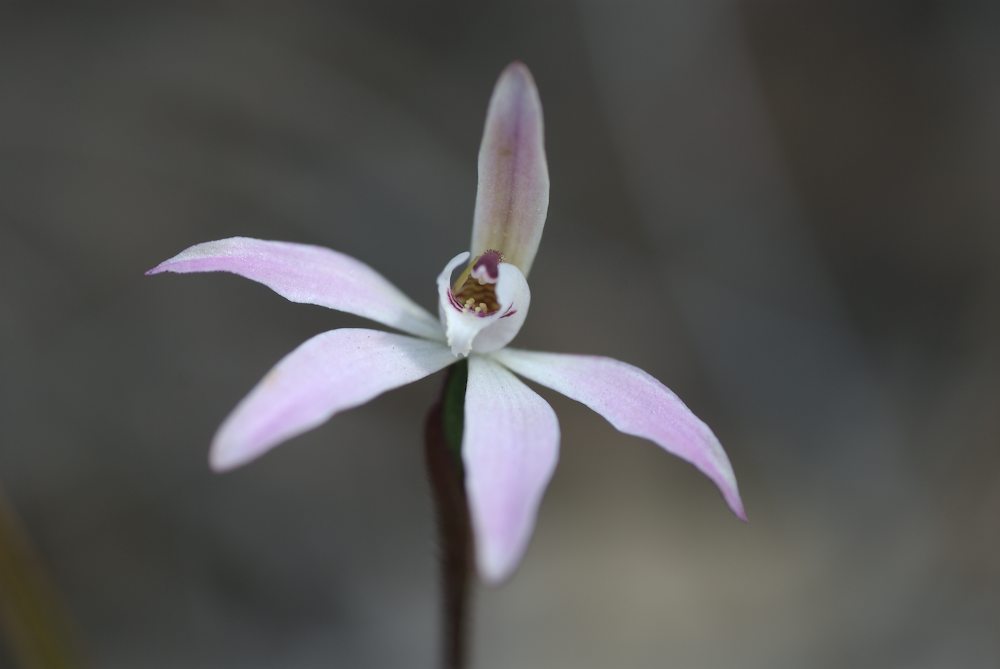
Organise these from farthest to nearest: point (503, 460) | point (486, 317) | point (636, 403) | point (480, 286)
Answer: point (480, 286) < point (486, 317) < point (636, 403) < point (503, 460)

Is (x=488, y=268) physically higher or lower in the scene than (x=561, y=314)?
lower

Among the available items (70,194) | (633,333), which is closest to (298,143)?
(70,194)

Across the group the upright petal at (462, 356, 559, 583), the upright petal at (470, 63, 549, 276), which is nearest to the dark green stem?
the upright petal at (462, 356, 559, 583)

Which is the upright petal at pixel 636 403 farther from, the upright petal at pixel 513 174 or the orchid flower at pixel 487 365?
the upright petal at pixel 513 174

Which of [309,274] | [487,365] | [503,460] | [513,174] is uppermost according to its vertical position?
[513,174]

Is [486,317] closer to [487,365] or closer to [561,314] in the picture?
[487,365]

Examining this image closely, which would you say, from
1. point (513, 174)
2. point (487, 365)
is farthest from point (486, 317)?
point (513, 174)

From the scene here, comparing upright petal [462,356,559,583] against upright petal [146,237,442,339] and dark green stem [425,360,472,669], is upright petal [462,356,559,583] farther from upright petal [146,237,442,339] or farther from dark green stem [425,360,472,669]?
upright petal [146,237,442,339]
